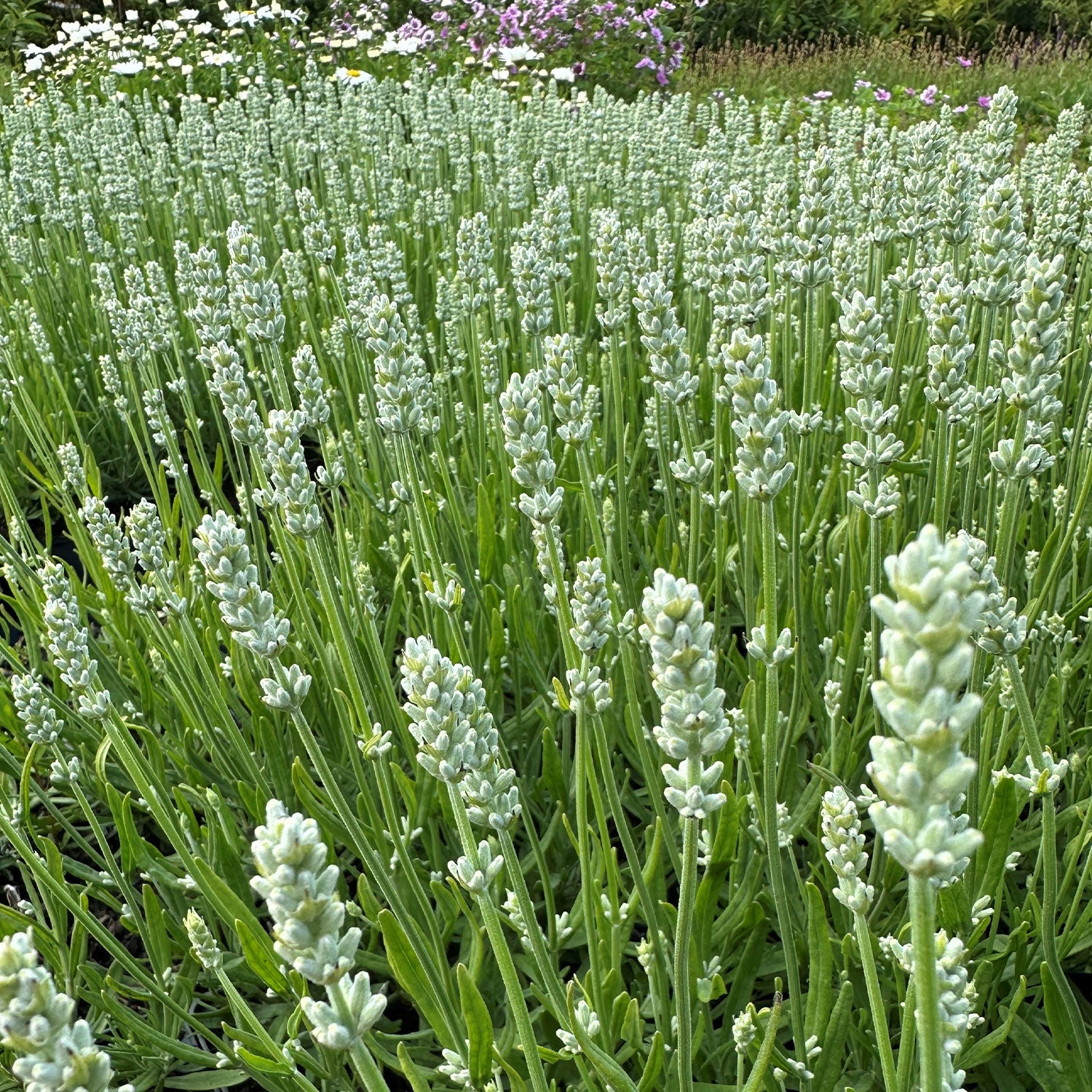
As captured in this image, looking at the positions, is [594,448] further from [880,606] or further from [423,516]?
[880,606]

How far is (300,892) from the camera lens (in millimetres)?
650

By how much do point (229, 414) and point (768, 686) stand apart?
952 millimetres

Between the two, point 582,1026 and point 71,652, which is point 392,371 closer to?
point 71,652

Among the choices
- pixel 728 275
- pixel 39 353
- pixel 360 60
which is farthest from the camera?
pixel 360 60

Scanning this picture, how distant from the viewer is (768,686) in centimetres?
125

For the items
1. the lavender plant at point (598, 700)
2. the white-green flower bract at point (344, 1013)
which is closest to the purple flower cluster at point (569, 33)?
the lavender plant at point (598, 700)

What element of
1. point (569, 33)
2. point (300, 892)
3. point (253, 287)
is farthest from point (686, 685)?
point (569, 33)

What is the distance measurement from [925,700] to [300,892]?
390 millimetres

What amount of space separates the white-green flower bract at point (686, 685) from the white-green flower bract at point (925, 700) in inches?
8.2

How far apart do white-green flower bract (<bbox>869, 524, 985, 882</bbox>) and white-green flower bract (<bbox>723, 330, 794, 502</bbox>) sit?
62 cm

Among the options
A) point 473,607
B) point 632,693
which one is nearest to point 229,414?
point 632,693

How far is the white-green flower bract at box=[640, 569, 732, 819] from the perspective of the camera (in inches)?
30.7

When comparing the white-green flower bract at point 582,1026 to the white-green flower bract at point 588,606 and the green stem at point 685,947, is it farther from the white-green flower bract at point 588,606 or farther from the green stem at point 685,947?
the white-green flower bract at point 588,606

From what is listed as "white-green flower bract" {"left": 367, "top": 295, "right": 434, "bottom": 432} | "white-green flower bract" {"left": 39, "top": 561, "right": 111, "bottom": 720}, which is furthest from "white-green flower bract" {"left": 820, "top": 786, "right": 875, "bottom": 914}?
"white-green flower bract" {"left": 39, "top": 561, "right": 111, "bottom": 720}
